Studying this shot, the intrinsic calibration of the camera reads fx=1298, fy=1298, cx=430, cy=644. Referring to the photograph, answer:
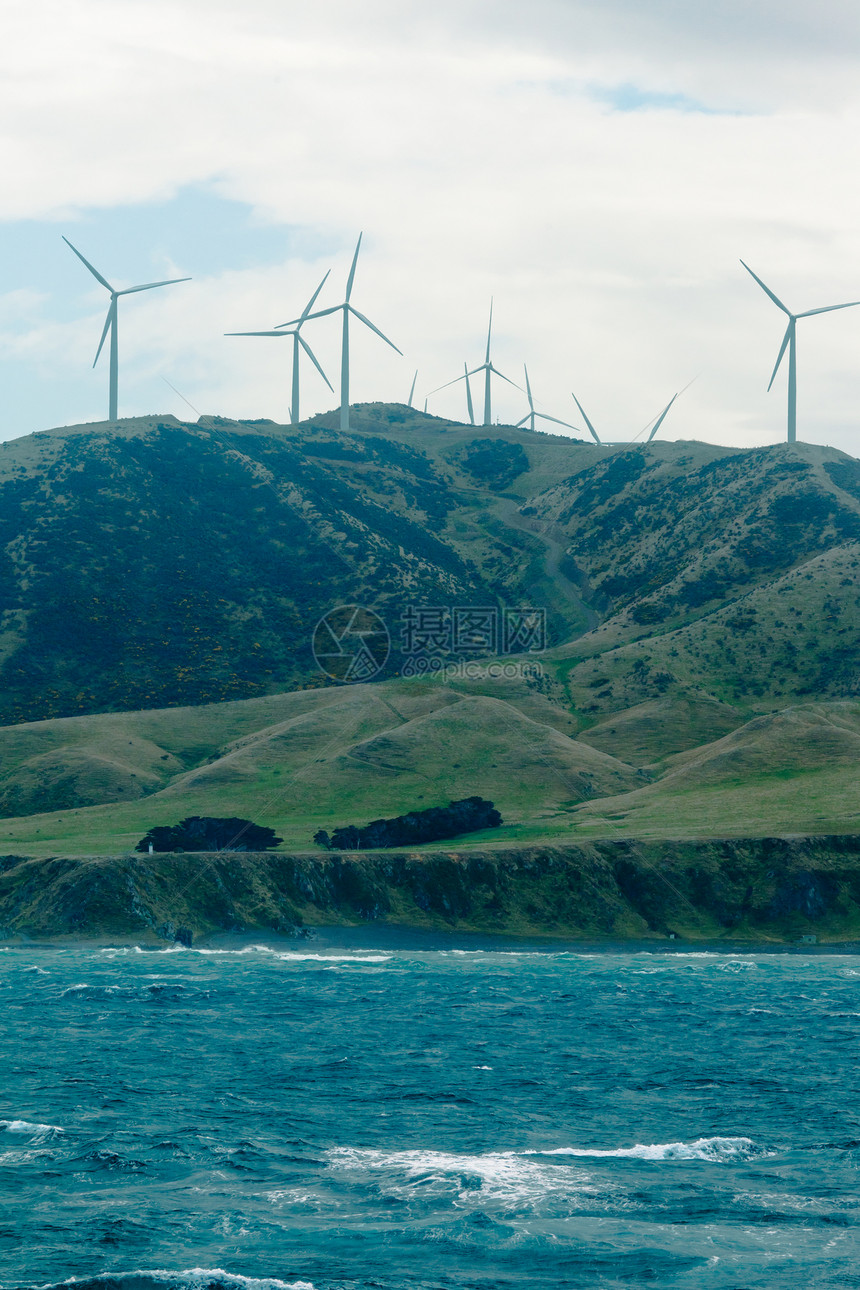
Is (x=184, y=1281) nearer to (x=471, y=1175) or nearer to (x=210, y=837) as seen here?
(x=471, y=1175)

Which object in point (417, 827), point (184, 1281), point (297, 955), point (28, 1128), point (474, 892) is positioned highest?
point (417, 827)

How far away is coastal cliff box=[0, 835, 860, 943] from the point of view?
93.5 m

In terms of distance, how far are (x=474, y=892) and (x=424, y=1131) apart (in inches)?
2074

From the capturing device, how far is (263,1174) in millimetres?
40438

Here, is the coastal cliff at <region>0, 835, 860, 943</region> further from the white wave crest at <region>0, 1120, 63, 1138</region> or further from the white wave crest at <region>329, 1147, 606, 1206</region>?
the white wave crest at <region>329, 1147, 606, 1206</region>

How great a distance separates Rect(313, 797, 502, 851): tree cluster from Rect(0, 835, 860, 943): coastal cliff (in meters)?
10.1

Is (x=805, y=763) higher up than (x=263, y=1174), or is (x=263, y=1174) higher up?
(x=805, y=763)

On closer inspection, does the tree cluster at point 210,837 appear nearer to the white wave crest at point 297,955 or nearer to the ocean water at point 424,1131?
the white wave crest at point 297,955

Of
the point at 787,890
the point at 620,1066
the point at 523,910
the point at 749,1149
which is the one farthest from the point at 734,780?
the point at 749,1149

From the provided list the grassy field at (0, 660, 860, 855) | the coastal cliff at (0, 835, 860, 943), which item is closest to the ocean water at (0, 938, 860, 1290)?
the coastal cliff at (0, 835, 860, 943)

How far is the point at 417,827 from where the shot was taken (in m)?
115

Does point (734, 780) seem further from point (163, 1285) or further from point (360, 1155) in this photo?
point (163, 1285)

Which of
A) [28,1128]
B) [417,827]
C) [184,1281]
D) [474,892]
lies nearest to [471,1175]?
[184,1281]

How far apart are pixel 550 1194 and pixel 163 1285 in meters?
12.4
